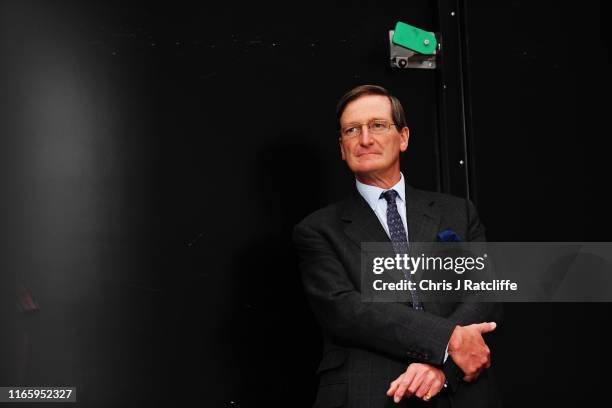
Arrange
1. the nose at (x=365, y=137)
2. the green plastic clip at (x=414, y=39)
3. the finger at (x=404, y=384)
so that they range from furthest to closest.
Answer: the green plastic clip at (x=414, y=39), the nose at (x=365, y=137), the finger at (x=404, y=384)

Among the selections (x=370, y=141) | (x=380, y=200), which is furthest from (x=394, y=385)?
(x=370, y=141)

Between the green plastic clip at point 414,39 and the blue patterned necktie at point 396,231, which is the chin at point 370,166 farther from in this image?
the green plastic clip at point 414,39

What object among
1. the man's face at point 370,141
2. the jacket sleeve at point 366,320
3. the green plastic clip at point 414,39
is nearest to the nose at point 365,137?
the man's face at point 370,141

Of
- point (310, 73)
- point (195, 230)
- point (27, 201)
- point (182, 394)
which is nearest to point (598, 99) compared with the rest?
point (310, 73)

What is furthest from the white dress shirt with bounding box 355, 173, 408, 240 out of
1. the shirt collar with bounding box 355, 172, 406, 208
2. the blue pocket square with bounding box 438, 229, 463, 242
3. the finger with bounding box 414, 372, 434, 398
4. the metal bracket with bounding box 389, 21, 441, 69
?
the metal bracket with bounding box 389, 21, 441, 69

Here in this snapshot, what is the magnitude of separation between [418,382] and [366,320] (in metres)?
0.21

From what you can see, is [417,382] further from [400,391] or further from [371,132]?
[371,132]

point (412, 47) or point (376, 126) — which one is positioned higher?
point (412, 47)

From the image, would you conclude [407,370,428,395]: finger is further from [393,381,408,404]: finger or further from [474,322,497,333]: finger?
[474,322,497,333]: finger

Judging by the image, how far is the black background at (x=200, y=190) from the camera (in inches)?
88.5

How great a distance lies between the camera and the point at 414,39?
2.50 m

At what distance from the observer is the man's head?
2031mm

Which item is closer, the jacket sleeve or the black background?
the jacket sleeve

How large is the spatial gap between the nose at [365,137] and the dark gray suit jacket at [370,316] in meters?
0.17
